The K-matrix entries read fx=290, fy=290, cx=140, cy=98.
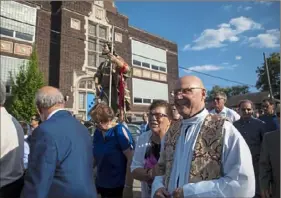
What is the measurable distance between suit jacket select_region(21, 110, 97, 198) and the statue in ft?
10.9

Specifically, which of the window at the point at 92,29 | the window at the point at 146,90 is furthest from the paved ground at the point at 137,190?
the window at the point at 146,90

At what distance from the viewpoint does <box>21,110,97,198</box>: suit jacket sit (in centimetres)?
202

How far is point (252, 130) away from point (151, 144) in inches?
96.8

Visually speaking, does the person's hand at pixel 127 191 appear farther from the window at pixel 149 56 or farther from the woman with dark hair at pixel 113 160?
the window at pixel 149 56

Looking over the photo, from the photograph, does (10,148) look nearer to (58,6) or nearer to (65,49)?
(65,49)

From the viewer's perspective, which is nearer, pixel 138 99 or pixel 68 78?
pixel 68 78

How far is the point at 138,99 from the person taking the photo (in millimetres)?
25844

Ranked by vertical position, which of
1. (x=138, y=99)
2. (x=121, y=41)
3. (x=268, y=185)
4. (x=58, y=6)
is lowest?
(x=268, y=185)

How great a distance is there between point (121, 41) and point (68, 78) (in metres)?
6.30

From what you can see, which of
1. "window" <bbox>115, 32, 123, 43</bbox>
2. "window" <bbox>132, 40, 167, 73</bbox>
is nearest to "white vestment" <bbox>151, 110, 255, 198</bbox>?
"window" <bbox>115, 32, 123, 43</bbox>

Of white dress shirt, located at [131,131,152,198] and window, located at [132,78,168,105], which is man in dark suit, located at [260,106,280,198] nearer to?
white dress shirt, located at [131,131,152,198]

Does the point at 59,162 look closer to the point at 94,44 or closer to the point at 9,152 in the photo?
the point at 9,152

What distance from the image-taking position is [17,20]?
18.1 m

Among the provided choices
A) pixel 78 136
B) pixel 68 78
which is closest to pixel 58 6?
pixel 68 78
